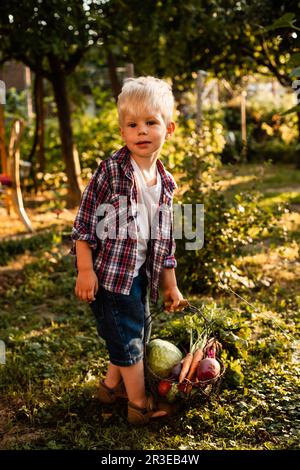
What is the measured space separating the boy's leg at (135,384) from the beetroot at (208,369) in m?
0.23

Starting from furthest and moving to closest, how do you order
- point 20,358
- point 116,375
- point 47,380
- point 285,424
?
1. point 20,358
2. point 47,380
3. point 116,375
4. point 285,424

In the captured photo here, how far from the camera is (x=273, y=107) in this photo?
13.9 metres

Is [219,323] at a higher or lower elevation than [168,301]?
lower

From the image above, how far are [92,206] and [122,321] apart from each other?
494mm

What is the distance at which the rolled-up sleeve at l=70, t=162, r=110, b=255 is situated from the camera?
247 cm

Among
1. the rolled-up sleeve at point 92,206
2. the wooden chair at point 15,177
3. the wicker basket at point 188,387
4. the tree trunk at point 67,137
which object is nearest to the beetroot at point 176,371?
the wicker basket at point 188,387

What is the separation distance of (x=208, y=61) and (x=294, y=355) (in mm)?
6292

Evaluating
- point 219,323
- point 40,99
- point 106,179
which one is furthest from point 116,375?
point 40,99

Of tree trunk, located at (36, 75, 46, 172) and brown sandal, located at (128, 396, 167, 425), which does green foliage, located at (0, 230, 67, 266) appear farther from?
brown sandal, located at (128, 396, 167, 425)

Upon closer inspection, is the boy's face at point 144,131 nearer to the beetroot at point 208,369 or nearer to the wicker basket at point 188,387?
the wicker basket at point 188,387

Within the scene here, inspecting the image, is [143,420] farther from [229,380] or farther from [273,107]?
[273,107]

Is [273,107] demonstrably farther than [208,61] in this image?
Yes

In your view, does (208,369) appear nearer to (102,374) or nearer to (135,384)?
(135,384)

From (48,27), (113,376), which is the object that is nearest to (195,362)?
(113,376)
